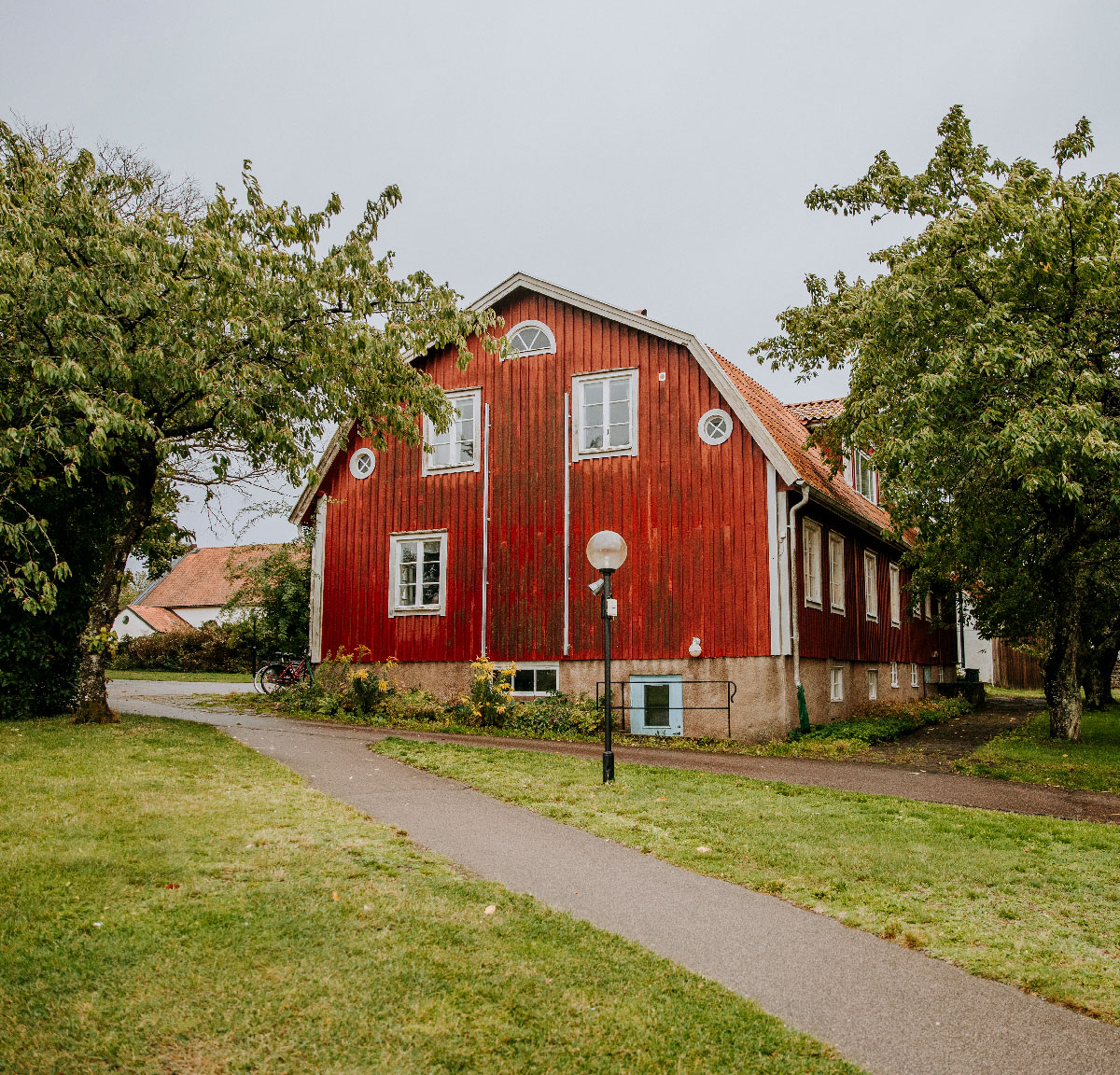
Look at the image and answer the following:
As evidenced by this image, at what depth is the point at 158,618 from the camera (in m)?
53.3

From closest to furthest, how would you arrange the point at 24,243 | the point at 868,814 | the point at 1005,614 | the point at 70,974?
the point at 70,974, the point at 868,814, the point at 24,243, the point at 1005,614

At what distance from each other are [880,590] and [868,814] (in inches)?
597

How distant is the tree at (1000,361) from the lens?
43.0 feet

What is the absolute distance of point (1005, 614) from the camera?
23531 mm

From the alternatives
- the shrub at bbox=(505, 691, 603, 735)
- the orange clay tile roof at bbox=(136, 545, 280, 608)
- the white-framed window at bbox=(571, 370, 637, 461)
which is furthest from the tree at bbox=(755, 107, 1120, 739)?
the orange clay tile roof at bbox=(136, 545, 280, 608)

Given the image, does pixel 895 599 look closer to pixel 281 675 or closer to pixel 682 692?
pixel 682 692

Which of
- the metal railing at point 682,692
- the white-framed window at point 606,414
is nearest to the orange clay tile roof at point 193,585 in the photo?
the white-framed window at point 606,414

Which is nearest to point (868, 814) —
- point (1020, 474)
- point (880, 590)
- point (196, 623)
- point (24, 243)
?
point (1020, 474)

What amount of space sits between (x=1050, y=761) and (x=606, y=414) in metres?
9.27

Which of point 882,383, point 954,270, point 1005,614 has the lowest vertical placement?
point 1005,614

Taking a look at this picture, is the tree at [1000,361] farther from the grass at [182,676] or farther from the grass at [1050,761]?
the grass at [182,676]

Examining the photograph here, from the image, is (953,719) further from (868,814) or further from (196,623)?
(196,623)

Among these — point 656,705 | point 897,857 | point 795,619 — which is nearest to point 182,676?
point 656,705

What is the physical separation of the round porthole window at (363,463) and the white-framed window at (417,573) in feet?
5.14
